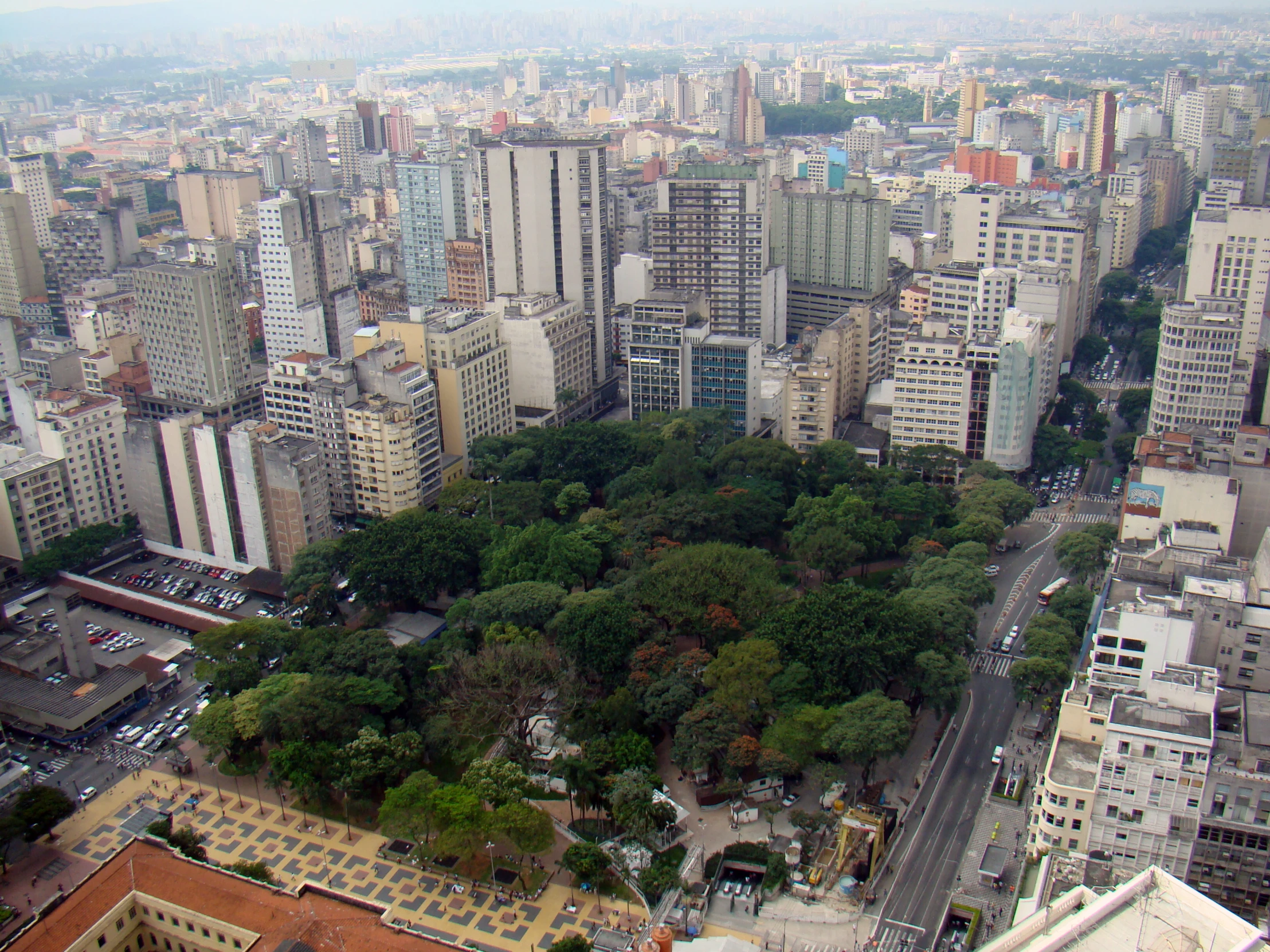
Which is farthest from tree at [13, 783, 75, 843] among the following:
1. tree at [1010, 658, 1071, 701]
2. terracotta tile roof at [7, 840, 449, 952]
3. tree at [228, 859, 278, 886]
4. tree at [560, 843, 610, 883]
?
tree at [1010, 658, 1071, 701]

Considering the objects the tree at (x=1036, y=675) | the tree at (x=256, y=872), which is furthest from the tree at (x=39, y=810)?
the tree at (x=1036, y=675)

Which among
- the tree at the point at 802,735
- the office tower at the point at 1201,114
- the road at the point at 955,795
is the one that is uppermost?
the office tower at the point at 1201,114

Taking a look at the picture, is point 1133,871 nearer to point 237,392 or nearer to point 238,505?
point 238,505

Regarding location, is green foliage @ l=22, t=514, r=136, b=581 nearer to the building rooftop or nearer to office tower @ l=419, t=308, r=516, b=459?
office tower @ l=419, t=308, r=516, b=459

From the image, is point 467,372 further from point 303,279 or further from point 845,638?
point 845,638

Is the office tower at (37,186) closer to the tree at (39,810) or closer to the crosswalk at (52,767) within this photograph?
the crosswalk at (52,767)

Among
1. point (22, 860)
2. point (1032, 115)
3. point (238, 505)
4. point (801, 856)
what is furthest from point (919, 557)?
point (1032, 115)

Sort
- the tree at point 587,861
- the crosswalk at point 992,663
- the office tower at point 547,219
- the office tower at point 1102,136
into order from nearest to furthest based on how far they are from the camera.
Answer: the tree at point 587,861 → the crosswalk at point 992,663 → the office tower at point 547,219 → the office tower at point 1102,136
